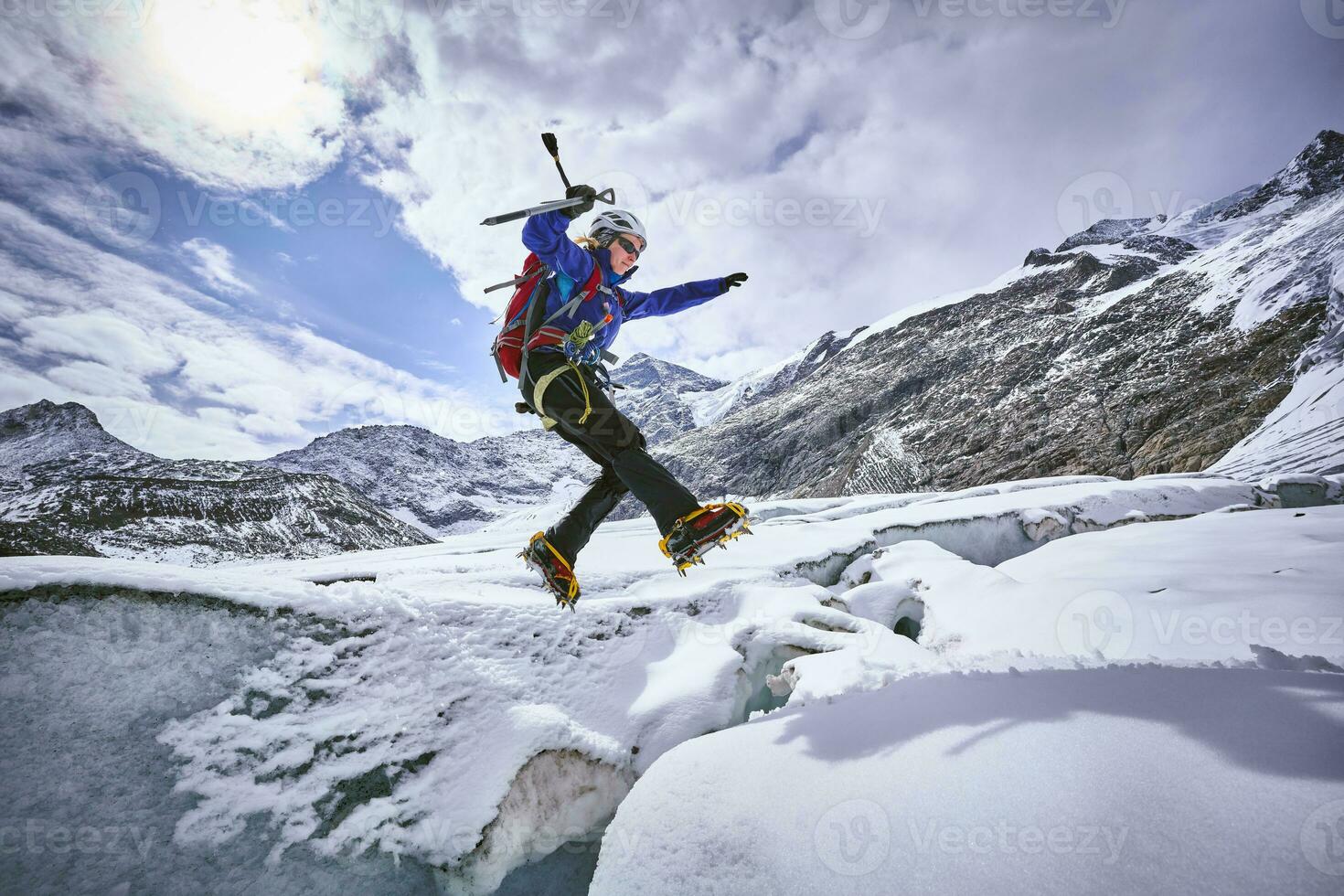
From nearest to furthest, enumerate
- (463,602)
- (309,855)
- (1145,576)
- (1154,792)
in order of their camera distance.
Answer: (1154,792)
(309,855)
(463,602)
(1145,576)

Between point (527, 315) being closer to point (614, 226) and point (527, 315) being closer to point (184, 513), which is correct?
point (614, 226)

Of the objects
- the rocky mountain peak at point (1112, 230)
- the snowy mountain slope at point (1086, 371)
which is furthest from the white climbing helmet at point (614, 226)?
the rocky mountain peak at point (1112, 230)

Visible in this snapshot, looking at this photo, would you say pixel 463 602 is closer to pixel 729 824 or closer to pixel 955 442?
pixel 729 824

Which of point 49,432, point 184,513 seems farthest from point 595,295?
point 49,432

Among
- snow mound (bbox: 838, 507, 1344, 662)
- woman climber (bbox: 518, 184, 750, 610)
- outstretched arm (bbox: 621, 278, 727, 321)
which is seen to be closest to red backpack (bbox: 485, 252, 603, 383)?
woman climber (bbox: 518, 184, 750, 610)

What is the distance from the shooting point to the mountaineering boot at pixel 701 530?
3531 millimetres

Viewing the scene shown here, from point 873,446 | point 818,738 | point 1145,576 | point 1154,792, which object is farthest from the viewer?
point 873,446

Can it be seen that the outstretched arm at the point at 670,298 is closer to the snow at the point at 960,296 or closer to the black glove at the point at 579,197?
the black glove at the point at 579,197

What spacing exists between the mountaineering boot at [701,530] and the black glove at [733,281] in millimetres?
2005

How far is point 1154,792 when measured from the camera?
4.89ft

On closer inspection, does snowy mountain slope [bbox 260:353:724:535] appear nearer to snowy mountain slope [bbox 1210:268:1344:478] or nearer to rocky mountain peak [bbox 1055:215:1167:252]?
rocky mountain peak [bbox 1055:215:1167:252]

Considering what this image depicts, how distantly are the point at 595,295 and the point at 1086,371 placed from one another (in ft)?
109

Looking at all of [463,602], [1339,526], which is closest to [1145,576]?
[1339,526]

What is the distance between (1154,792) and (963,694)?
884mm
